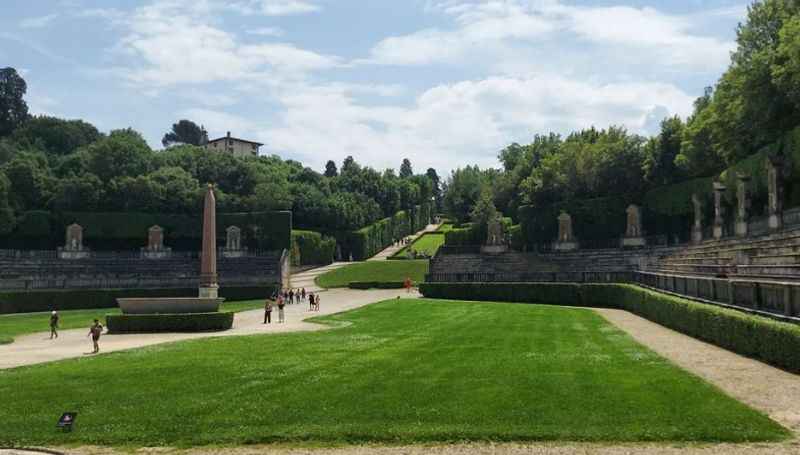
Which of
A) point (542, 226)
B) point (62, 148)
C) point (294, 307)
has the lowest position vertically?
point (294, 307)

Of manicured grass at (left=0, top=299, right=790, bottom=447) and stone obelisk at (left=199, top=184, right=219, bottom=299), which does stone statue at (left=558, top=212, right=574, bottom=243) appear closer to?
stone obelisk at (left=199, top=184, right=219, bottom=299)

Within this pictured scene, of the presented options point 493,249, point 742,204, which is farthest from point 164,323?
point 493,249

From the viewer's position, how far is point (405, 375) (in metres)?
16.6

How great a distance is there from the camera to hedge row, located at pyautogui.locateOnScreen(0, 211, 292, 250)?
76750 mm

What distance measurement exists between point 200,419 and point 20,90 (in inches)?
5260

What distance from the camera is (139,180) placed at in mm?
84250

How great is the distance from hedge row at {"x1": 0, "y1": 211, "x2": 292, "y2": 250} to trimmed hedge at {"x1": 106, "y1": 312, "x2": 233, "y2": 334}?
46.1 m

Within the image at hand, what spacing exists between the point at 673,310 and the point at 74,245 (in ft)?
213

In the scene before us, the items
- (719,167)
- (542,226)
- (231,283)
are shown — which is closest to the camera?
(719,167)

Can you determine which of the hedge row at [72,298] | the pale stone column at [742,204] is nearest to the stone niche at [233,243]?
the hedge row at [72,298]

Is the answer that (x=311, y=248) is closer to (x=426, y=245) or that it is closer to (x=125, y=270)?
(x=125, y=270)

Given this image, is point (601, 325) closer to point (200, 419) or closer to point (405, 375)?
point (405, 375)

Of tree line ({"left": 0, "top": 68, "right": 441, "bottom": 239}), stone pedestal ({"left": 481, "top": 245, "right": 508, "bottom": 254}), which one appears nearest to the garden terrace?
tree line ({"left": 0, "top": 68, "right": 441, "bottom": 239})

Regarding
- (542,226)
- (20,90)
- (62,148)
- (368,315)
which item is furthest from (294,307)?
(20,90)
